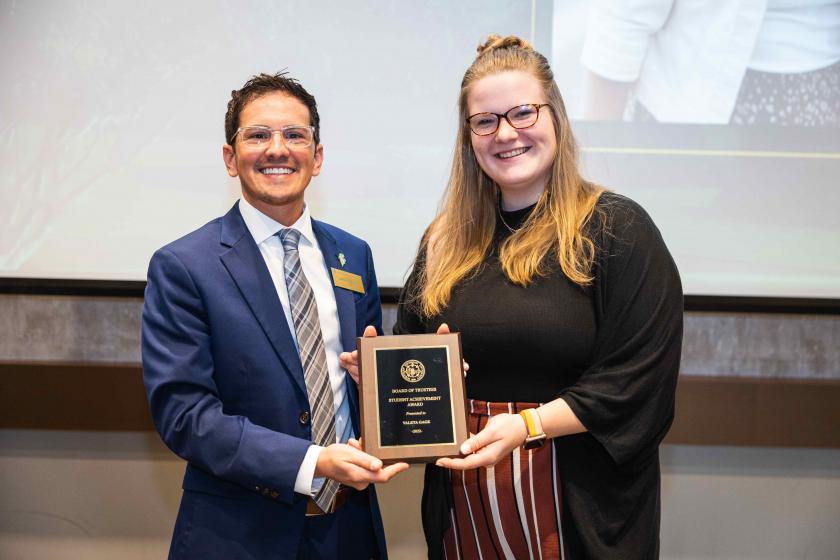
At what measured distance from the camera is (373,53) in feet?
8.95

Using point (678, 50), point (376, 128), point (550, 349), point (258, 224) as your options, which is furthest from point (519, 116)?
point (678, 50)

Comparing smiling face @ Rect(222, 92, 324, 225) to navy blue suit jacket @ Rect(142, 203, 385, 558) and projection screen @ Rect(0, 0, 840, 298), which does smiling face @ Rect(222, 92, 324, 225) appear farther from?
projection screen @ Rect(0, 0, 840, 298)

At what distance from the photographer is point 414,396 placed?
149cm

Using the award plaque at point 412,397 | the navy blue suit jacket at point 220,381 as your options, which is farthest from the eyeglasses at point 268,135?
the award plaque at point 412,397

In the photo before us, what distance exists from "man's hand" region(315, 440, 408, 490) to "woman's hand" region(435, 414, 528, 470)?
0.11 m

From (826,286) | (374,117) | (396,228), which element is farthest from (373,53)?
(826,286)

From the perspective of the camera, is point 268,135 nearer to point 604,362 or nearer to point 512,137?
point 512,137

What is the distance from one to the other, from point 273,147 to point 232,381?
0.53 m

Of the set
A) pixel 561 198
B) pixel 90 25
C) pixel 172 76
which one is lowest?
pixel 561 198

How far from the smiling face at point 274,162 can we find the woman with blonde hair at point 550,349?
38 centimetres

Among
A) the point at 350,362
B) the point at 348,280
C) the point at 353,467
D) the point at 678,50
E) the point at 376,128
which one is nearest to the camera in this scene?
the point at 353,467

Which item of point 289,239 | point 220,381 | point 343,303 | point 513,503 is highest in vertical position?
point 289,239

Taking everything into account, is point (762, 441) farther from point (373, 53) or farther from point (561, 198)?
point (373, 53)

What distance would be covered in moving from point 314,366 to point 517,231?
0.54m
